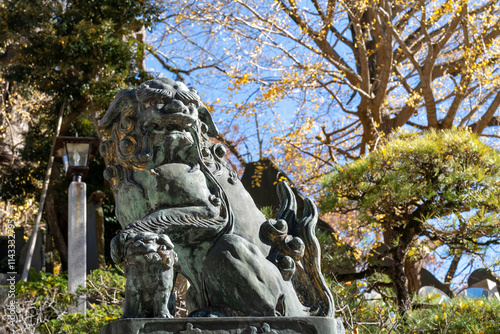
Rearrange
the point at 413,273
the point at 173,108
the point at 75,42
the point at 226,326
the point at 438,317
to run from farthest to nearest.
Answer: the point at 75,42
the point at 413,273
the point at 438,317
the point at 173,108
the point at 226,326

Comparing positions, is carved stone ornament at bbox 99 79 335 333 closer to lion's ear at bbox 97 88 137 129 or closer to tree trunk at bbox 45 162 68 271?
lion's ear at bbox 97 88 137 129

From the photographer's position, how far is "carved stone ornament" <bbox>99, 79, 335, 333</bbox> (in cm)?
239

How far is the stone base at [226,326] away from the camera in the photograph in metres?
2.22

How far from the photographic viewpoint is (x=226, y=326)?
2311 millimetres

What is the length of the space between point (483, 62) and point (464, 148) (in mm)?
2591

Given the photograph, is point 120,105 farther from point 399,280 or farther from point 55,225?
point 55,225

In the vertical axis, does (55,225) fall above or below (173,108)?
above

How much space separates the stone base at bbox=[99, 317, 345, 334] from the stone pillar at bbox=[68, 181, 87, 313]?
565cm

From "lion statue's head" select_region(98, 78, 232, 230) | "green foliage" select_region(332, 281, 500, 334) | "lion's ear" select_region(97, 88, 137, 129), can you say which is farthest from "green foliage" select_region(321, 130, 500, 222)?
"lion's ear" select_region(97, 88, 137, 129)

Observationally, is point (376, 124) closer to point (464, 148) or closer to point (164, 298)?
point (464, 148)

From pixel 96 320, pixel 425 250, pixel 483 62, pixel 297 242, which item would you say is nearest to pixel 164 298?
pixel 297 242

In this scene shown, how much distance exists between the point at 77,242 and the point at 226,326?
6419mm

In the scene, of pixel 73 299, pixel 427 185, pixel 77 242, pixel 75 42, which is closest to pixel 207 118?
pixel 427 185

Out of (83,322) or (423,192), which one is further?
(423,192)
